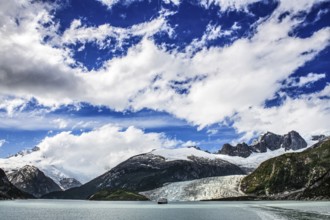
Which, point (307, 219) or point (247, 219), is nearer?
point (307, 219)

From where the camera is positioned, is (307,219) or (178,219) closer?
(307,219)

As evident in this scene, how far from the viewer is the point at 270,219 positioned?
14250 cm

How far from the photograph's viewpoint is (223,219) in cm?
14512

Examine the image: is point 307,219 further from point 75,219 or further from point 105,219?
point 75,219

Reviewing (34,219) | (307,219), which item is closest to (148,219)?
(34,219)

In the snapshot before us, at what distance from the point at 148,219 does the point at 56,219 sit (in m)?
31.3

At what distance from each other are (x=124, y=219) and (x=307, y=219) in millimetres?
60317

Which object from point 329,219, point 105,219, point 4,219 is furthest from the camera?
point 105,219

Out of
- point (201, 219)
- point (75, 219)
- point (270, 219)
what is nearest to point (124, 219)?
point (75, 219)

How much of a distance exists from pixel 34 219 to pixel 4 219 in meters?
10.6

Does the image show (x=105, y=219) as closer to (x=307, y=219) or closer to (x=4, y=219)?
(x=4, y=219)

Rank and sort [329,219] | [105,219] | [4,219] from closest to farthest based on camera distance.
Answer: [329,219]
[4,219]
[105,219]

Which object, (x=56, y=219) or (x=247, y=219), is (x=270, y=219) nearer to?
(x=247, y=219)

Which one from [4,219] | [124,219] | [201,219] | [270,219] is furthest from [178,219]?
[4,219]
